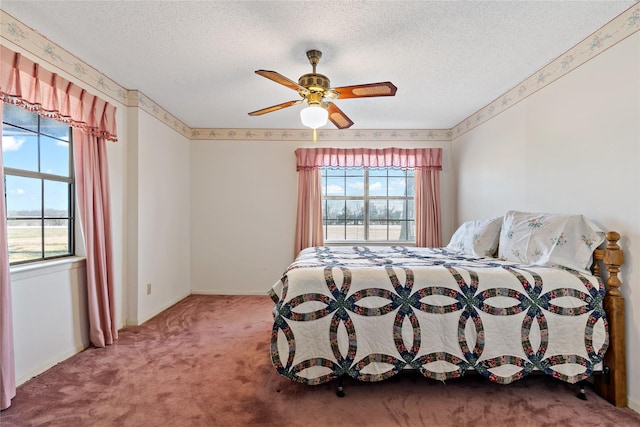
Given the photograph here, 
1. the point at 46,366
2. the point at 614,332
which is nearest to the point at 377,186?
the point at 614,332

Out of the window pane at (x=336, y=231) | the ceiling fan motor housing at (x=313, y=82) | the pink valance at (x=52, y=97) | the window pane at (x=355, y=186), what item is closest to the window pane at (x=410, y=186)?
the window pane at (x=355, y=186)

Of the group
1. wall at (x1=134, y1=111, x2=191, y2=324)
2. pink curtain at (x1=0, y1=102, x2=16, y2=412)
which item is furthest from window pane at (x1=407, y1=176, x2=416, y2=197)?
pink curtain at (x1=0, y1=102, x2=16, y2=412)

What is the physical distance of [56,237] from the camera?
2.50 meters

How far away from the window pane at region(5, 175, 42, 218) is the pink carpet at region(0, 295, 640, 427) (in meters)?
1.14

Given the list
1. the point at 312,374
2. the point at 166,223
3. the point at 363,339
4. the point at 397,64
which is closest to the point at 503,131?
the point at 397,64

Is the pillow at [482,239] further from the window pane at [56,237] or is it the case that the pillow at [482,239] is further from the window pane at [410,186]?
the window pane at [56,237]

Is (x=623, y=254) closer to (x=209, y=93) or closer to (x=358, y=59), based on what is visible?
(x=358, y=59)

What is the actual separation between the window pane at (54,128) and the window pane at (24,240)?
699 millimetres

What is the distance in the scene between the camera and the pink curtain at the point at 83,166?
1.83m

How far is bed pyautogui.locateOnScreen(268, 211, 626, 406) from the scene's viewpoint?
189 cm

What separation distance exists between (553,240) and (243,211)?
138 inches

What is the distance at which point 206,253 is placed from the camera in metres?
4.42

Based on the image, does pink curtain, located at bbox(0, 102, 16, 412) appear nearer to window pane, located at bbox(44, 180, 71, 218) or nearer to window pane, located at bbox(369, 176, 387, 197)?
window pane, located at bbox(44, 180, 71, 218)

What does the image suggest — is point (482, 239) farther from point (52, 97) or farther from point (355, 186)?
point (52, 97)
